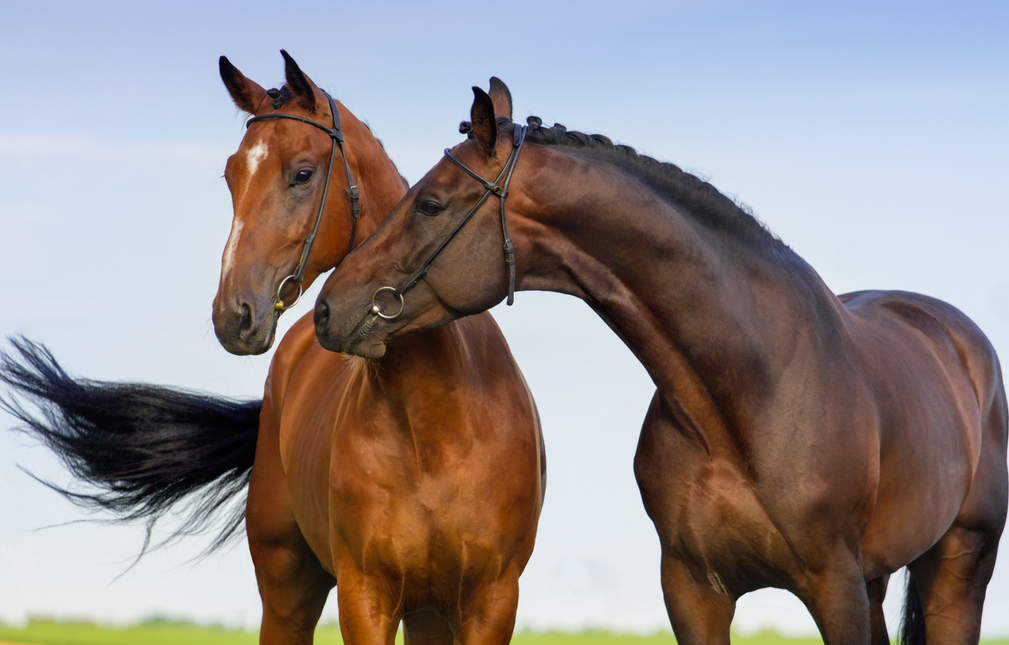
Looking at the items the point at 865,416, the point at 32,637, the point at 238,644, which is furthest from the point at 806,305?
the point at 32,637

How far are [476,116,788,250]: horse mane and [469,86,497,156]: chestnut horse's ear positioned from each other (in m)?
0.15

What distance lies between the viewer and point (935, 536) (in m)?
4.60

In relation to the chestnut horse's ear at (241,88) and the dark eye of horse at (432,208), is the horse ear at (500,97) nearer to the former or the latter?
the dark eye of horse at (432,208)

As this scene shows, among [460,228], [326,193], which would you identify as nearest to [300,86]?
[326,193]

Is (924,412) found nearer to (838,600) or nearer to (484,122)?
(838,600)

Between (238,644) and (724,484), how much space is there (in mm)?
5138

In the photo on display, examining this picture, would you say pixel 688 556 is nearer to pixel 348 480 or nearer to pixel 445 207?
pixel 348 480

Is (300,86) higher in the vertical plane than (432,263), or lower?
higher

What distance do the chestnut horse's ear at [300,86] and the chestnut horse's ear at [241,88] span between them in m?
0.19

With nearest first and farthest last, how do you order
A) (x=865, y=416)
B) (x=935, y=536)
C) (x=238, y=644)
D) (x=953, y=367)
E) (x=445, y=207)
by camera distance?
(x=445, y=207) < (x=865, y=416) < (x=935, y=536) < (x=953, y=367) < (x=238, y=644)

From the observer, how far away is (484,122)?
3.70 meters

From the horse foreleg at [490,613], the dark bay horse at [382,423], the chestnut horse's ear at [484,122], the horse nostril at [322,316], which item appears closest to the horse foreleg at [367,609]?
the dark bay horse at [382,423]

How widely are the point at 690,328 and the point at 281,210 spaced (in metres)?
1.49

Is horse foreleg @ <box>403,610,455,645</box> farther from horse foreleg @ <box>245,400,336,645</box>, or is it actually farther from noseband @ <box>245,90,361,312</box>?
noseband @ <box>245,90,361,312</box>
